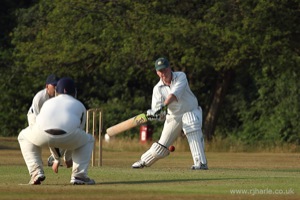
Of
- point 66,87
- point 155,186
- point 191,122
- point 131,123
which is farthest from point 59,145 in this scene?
point 191,122

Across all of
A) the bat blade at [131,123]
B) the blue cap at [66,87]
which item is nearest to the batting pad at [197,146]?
the bat blade at [131,123]

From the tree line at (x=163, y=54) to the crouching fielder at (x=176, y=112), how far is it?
17.9 metres

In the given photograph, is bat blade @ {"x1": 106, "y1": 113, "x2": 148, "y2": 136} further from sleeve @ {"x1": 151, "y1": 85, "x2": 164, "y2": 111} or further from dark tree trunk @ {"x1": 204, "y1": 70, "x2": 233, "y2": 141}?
dark tree trunk @ {"x1": 204, "y1": 70, "x2": 233, "y2": 141}

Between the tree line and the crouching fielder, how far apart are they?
17.9 meters

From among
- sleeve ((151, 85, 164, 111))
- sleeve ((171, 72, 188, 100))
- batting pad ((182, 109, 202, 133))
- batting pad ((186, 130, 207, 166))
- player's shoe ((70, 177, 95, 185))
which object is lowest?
player's shoe ((70, 177, 95, 185))

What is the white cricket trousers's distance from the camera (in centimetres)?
1423

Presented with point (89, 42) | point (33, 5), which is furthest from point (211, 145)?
point (33, 5)

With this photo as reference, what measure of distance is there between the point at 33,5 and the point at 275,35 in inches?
659

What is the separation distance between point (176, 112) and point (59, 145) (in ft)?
14.5

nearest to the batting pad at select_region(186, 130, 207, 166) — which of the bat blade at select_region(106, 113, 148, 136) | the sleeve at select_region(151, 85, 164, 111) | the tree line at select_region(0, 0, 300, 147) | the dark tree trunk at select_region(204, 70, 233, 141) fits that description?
the sleeve at select_region(151, 85, 164, 111)

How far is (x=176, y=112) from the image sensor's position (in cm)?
1845

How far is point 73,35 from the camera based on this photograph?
40750 mm

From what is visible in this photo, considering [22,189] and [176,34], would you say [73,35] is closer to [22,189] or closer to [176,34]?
[176,34]

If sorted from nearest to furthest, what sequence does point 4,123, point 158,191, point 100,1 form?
point 158,191 < point 100,1 < point 4,123
